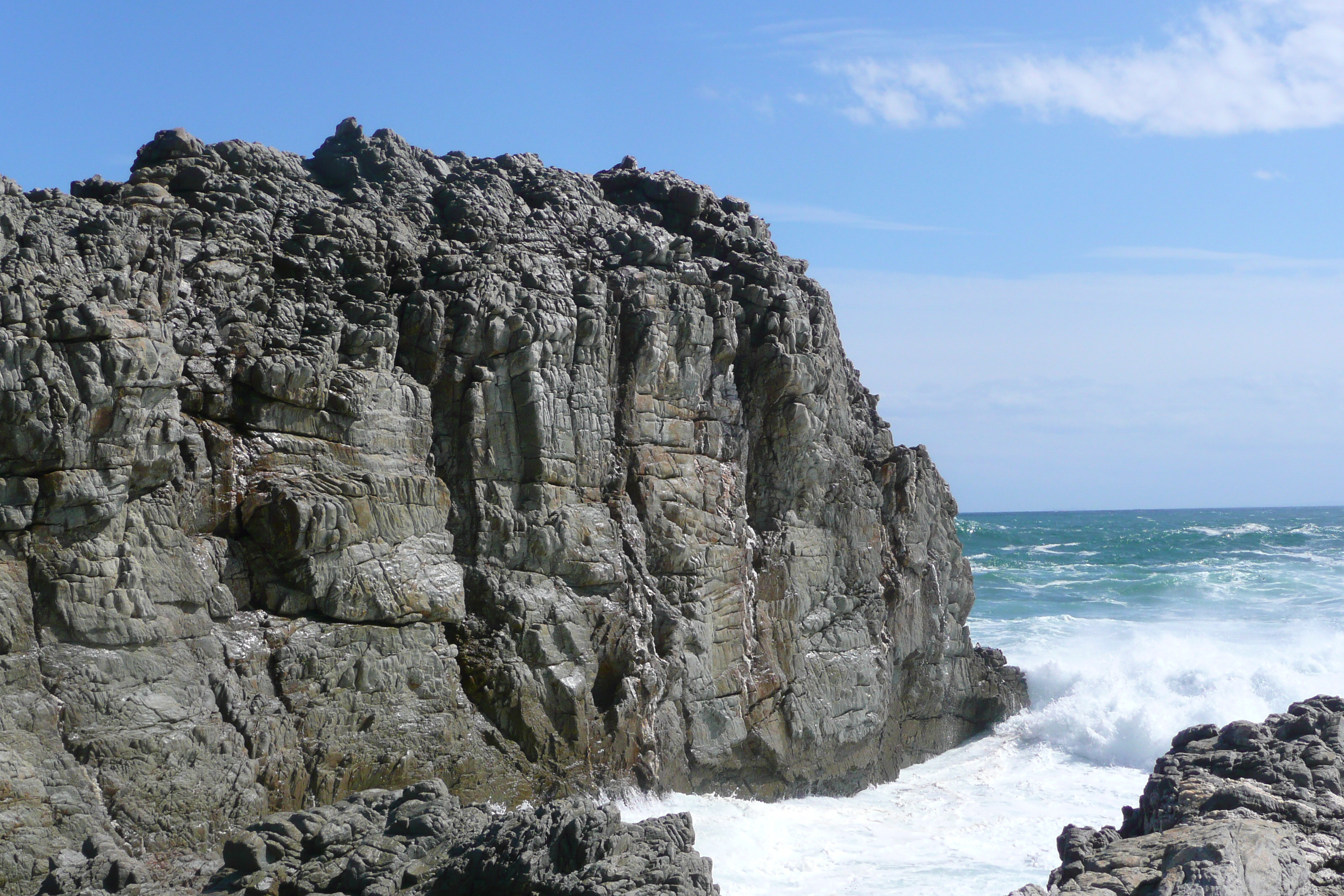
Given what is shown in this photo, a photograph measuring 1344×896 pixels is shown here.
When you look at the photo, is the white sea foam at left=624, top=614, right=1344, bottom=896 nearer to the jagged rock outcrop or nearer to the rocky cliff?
the rocky cliff

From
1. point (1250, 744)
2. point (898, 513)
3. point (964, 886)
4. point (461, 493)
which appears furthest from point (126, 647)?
point (898, 513)

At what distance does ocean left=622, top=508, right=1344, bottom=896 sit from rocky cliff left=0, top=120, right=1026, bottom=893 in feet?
3.40

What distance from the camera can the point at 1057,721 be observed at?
62.6 ft

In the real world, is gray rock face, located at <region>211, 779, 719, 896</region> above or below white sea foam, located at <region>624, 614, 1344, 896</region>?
above

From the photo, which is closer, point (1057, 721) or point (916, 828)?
point (916, 828)

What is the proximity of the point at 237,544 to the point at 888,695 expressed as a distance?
906cm

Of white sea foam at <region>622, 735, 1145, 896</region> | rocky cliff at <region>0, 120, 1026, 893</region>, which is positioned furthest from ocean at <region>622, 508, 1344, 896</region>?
rocky cliff at <region>0, 120, 1026, 893</region>

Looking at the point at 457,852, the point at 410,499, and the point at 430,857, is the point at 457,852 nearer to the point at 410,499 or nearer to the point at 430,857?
the point at 430,857

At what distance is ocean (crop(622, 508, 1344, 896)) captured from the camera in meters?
12.4

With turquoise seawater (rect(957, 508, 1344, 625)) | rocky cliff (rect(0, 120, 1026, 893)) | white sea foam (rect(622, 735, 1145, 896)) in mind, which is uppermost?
rocky cliff (rect(0, 120, 1026, 893))

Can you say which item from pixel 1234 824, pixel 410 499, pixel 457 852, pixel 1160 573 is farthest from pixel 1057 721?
pixel 1160 573

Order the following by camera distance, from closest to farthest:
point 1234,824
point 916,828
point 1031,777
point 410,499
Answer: point 1234,824 → point 410,499 → point 916,828 → point 1031,777

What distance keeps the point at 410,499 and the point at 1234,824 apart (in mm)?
7384

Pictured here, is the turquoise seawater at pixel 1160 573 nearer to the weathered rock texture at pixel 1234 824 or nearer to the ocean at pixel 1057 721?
the ocean at pixel 1057 721
